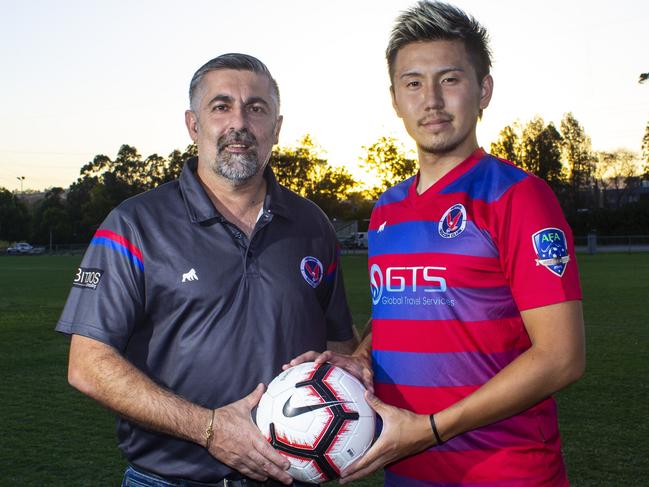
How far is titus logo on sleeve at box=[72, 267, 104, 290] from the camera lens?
324cm

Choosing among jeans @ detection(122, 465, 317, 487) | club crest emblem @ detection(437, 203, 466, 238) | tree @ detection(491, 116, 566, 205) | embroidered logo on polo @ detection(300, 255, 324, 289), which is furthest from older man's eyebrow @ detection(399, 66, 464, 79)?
tree @ detection(491, 116, 566, 205)

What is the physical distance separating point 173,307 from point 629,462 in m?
4.66

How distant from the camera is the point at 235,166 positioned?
140 inches

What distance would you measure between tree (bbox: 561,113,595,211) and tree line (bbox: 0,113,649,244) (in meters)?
0.11

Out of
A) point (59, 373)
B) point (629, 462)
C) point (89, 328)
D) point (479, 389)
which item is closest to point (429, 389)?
point (479, 389)

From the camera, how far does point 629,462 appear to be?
6125 millimetres

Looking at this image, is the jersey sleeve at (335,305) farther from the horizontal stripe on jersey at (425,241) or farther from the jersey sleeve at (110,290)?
the jersey sleeve at (110,290)

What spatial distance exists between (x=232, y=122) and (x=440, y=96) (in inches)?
42.1

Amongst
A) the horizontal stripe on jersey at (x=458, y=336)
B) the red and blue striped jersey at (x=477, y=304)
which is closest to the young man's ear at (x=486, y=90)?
the red and blue striped jersey at (x=477, y=304)

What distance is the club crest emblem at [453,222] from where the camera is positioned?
2.95m

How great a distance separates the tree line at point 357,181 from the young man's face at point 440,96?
52.1 meters

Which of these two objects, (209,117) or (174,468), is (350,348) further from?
(209,117)

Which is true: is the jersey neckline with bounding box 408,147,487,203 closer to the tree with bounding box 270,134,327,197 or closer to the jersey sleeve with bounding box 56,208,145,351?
the jersey sleeve with bounding box 56,208,145,351

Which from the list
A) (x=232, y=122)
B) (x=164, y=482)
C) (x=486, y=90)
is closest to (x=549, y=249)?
(x=486, y=90)
